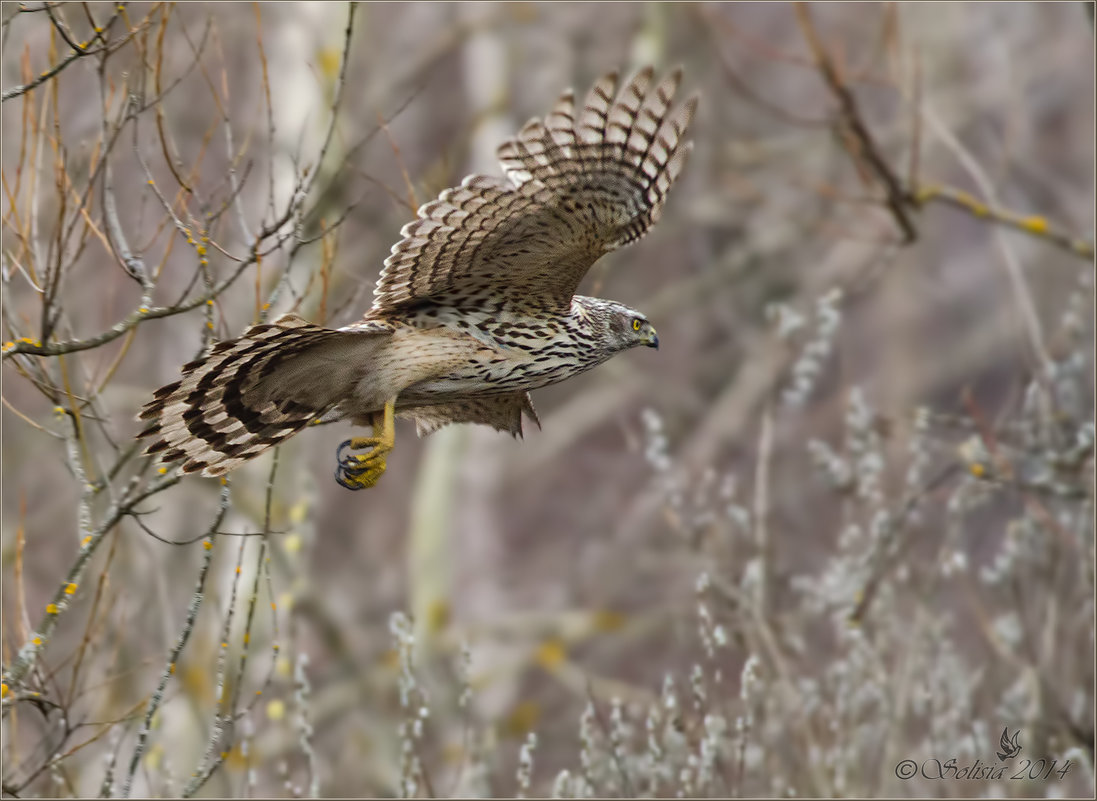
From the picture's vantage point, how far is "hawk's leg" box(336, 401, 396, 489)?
4.38m

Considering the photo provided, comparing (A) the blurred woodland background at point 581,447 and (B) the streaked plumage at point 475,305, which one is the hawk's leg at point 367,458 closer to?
(B) the streaked plumage at point 475,305

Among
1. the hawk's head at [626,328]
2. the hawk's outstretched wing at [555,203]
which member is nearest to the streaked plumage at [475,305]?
the hawk's outstretched wing at [555,203]

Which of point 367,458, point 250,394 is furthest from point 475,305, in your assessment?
point 250,394

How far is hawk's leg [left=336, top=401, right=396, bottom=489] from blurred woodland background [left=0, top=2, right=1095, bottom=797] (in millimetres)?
396

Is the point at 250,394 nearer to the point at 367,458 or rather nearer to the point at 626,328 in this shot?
the point at 367,458

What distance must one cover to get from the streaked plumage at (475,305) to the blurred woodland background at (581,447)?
181 millimetres

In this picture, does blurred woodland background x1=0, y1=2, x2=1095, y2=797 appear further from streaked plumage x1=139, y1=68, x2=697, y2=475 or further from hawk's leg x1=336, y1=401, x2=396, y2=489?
hawk's leg x1=336, y1=401, x2=396, y2=489

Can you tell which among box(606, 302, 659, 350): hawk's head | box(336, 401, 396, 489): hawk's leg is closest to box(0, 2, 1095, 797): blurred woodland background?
box(336, 401, 396, 489): hawk's leg

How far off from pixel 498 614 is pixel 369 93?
468cm

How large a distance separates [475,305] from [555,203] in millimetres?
491

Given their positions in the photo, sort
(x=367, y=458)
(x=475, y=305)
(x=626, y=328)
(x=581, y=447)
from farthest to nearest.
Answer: (x=581, y=447) → (x=626, y=328) → (x=475, y=305) → (x=367, y=458)

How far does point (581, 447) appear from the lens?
14875 millimetres

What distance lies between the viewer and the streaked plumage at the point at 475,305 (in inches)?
170

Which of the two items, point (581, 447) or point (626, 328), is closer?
point (626, 328)
